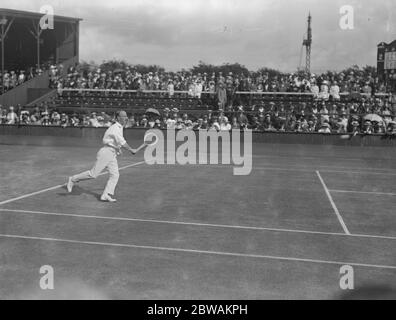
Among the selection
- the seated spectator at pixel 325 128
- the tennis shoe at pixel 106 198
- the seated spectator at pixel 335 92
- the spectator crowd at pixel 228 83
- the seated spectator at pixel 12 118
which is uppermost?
the spectator crowd at pixel 228 83

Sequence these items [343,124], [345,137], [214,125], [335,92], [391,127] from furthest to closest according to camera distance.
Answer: [335,92] → [214,125] → [343,124] → [345,137] → [391,127]

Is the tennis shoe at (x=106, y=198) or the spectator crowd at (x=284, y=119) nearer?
the tennis shoe at (x=106, y=198)

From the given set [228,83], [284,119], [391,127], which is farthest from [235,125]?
[391,127]

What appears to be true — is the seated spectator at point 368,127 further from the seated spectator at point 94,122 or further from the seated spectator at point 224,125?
the seated spectator at point 94,122

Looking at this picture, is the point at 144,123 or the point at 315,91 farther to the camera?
Answer: the point at 315,91

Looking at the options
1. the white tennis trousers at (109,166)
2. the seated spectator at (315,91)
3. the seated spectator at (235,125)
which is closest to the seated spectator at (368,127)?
the seated spectator at (315,91)

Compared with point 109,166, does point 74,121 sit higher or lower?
→ higher

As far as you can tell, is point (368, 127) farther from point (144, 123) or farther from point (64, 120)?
point (64, 120)

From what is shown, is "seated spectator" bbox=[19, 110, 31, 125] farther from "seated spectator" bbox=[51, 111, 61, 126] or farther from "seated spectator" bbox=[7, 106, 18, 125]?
"seated spectator" bbox=[51, 111, 61, 126]

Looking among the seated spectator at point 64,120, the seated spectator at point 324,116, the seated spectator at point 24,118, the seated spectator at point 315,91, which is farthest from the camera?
the seated spectator at point 24,118

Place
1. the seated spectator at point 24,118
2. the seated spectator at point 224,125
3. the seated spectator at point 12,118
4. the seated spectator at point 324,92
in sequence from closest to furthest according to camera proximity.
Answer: the seated spectator at point 224,125
the seated spectator at point 324,92
the seated spectator at point 12,118
the seated spectator at point 24,118

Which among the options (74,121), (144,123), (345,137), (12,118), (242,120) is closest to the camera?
(345,137)
